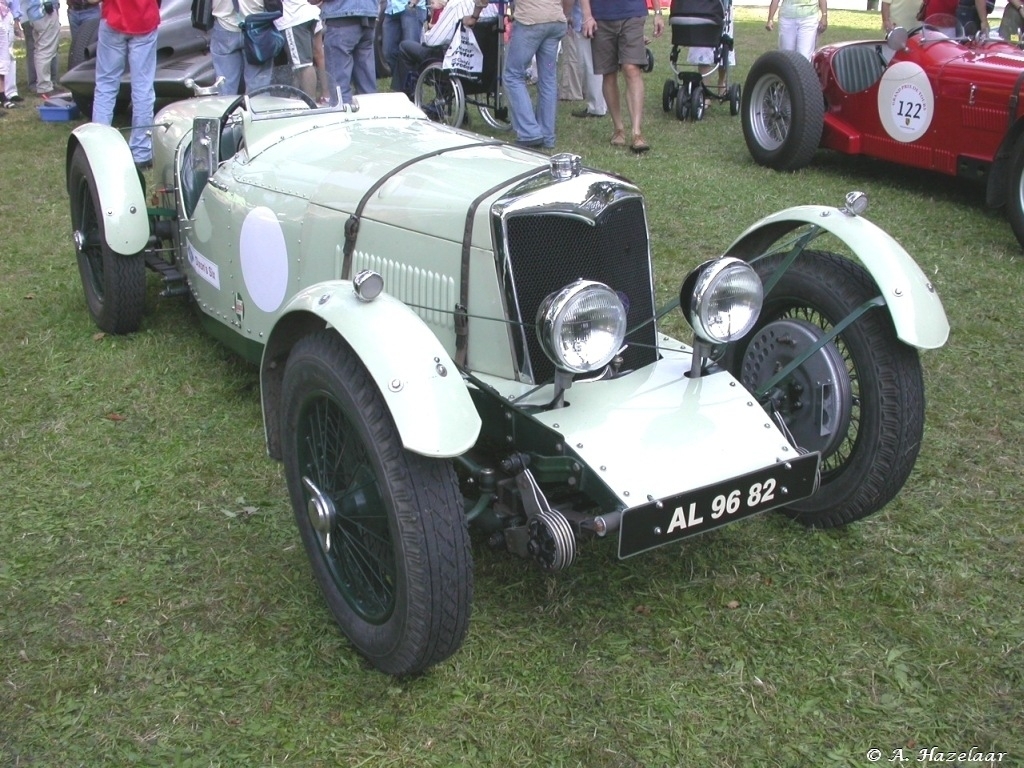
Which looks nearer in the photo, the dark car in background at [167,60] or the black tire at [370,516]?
the black tire at [370,516]

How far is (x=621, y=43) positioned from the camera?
823cm

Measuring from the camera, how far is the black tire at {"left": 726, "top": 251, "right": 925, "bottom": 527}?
3.02m

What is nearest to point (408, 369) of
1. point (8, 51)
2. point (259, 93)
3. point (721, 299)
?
point (721, 299)

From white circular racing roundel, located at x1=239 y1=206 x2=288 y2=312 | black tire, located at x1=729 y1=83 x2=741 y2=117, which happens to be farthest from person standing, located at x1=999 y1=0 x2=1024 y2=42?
white circular racing roundel, located at x1=239 y1=206 x2=288 y2=312

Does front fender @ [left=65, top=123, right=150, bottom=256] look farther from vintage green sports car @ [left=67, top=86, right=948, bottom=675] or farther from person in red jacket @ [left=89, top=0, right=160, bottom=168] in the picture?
person in red jacket @ [left=89, top=0, right=160, bottom=168]

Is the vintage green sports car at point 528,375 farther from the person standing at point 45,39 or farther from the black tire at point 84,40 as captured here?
the person standing at point 45,39

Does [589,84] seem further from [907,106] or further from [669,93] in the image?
[907,106]

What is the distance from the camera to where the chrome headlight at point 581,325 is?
2557 mm

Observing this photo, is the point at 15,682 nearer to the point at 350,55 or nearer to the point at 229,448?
the point at 229,448

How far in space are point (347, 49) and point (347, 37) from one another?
0.35ft

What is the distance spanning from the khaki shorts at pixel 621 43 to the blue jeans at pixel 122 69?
11.7 ft

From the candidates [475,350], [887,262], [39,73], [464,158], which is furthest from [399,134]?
[39,73]

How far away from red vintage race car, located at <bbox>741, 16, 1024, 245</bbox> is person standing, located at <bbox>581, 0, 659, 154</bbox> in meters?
0.89

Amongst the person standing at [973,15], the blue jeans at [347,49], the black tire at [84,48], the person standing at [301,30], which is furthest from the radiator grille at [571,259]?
the black tire at [84,48]
